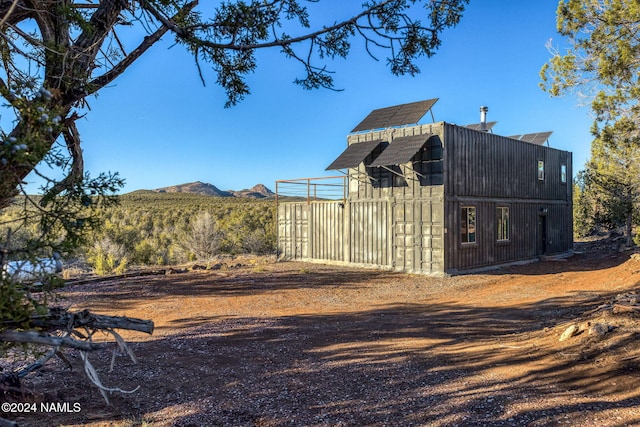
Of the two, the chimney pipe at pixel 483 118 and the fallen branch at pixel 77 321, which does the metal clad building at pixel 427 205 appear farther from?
the fallen branch at pixel 77 321

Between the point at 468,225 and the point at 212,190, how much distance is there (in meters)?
63.3

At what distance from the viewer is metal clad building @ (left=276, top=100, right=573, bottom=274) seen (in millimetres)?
16047

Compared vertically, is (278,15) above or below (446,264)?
above

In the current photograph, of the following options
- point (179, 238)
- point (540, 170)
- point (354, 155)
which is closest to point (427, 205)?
point (354, 155)

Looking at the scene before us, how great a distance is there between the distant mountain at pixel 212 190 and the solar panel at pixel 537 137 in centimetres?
5164

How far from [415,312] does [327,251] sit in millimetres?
9999

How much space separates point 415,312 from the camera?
10070 millimetres

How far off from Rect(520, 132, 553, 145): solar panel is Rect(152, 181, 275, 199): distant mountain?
51.6m

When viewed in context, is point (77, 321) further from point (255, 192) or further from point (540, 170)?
point (255, 192)

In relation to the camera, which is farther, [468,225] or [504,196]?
[504,196]

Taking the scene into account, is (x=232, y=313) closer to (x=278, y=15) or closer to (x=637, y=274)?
(x=278, y=15)

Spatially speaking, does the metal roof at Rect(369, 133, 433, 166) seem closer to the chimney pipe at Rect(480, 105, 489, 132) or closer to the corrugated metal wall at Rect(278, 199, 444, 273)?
the corrugated metal wall at Rect(278, 199, 444, 273)

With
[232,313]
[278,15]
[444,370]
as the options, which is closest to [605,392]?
[444,370]

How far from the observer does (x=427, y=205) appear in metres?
16.2
